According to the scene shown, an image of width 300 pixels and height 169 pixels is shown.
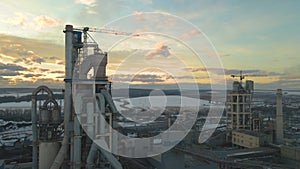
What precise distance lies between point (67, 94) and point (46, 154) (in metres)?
2.12

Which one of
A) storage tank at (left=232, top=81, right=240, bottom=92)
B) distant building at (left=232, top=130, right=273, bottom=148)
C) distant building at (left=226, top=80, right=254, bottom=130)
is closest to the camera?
distant building at (left=232, top=130, right=273, bottom=148)

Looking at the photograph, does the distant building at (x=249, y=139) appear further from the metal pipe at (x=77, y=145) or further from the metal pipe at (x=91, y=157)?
the metal pipe at (x=77, y=145)

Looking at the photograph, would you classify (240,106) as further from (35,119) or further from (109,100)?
(35,119)

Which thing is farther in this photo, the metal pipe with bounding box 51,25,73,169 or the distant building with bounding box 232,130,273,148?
the distant building with bounding box 232,130,273,148

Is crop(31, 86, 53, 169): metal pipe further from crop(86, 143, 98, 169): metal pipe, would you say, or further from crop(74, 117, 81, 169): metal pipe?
crop(86, 143, 98, 169): metal pipe

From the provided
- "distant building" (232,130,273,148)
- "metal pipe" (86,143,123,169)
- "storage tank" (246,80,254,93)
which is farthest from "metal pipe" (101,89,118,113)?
"storage tank" (246,80,254,93)

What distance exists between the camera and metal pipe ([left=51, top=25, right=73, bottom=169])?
7973 mm

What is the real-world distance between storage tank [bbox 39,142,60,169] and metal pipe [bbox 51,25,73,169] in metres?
0.58

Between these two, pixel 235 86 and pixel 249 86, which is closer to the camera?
pixel 235 86

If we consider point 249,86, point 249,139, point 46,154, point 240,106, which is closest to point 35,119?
point 46,154

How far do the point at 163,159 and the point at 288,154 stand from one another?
7.89 meters

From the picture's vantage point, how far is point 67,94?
811cm

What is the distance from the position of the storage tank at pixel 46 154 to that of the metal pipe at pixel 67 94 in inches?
23.0

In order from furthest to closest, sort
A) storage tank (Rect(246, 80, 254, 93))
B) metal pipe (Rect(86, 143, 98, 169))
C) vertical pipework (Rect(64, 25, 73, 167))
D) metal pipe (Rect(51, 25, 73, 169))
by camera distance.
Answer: storage tank (Rect(246, 80, 254, 93))
vertical pipework (Rect(64, 25, 73, 167))
metal pipe (Rect(51, 25, 73, 169))
metal pipe (Rect(86, 143, 98, 169))
